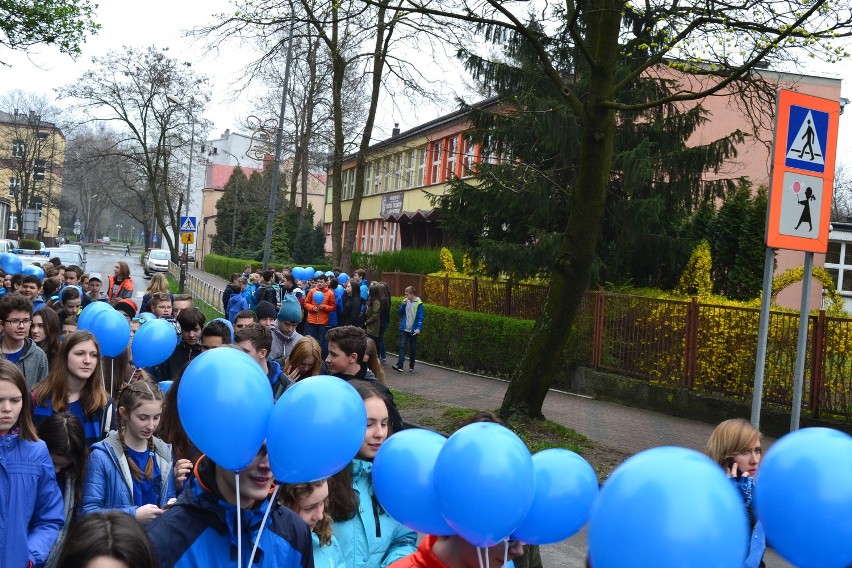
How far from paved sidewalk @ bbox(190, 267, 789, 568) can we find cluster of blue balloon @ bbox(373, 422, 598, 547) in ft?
17.3

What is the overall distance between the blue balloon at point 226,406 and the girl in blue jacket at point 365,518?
82 centimetres

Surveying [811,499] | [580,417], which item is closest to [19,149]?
[580,417]

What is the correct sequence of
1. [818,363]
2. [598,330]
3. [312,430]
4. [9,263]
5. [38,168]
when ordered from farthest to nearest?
[38,168] < [9,263] < [598,330] < [818,363] < [312,430]

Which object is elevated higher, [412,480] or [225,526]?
[412,480]

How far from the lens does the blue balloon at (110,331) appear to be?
6559 mm

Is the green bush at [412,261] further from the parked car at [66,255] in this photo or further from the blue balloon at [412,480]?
the blue balloon at [412,480]

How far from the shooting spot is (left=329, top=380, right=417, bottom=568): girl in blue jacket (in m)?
3.62

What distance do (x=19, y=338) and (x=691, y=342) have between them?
432 inches

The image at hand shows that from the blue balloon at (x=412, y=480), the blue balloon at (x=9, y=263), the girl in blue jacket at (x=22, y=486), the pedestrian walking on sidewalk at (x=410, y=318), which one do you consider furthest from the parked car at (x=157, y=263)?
the blue balloon at (x=412, y=480)

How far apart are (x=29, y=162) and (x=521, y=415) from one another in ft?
221

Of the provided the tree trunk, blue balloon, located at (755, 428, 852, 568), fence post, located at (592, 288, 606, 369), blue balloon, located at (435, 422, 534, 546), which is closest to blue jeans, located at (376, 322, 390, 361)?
fence post, located at (592, 288, 606, 369)

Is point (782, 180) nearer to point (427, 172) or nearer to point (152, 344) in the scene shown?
point (152, 344)

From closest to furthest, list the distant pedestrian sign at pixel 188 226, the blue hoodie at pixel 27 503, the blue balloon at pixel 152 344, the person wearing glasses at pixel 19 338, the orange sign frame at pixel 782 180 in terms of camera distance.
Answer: the blue hoodie at pixel 27 503, the orange sign frame at pixel 782 180, the person wearing glasses at pixel 19 338, the blue balloon at pixel 152 344, the distant pedestrian sign at pixel 188 226

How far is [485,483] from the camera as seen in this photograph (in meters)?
2.25
